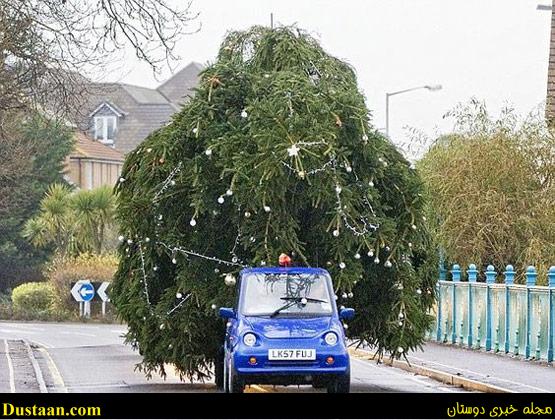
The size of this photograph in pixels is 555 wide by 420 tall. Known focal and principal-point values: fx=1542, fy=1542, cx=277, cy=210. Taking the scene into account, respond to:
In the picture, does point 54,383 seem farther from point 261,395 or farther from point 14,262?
point 14,262

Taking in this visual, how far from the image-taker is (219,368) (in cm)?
2220

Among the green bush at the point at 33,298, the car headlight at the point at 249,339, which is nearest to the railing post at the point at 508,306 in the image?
the car headlight at the point at 249,339

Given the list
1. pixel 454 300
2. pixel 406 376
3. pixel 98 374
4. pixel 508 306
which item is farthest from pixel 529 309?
pixel 98 374

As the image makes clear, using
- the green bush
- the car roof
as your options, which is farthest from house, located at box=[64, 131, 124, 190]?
the car roof

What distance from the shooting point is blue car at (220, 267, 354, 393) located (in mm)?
19328

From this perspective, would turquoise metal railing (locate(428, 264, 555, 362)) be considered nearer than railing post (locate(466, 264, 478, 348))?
Yes

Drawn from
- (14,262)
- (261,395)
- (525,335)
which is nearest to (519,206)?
(525,335)

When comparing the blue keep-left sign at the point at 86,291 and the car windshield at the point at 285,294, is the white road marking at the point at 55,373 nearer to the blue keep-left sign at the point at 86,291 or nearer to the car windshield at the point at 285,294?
the car windshield at the point at 285,294

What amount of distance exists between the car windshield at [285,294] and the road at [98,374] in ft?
6.52

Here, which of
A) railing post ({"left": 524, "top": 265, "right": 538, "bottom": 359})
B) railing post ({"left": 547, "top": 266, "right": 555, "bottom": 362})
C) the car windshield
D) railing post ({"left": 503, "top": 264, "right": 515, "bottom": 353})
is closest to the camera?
the car windshield

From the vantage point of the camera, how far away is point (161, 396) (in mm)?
20406

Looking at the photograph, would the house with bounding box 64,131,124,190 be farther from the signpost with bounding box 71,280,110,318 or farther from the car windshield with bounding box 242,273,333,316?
the car windshield with bounding box 242,273,333,316

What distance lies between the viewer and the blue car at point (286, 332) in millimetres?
19328

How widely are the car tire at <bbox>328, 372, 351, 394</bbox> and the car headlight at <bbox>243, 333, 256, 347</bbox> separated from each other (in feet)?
3.68
